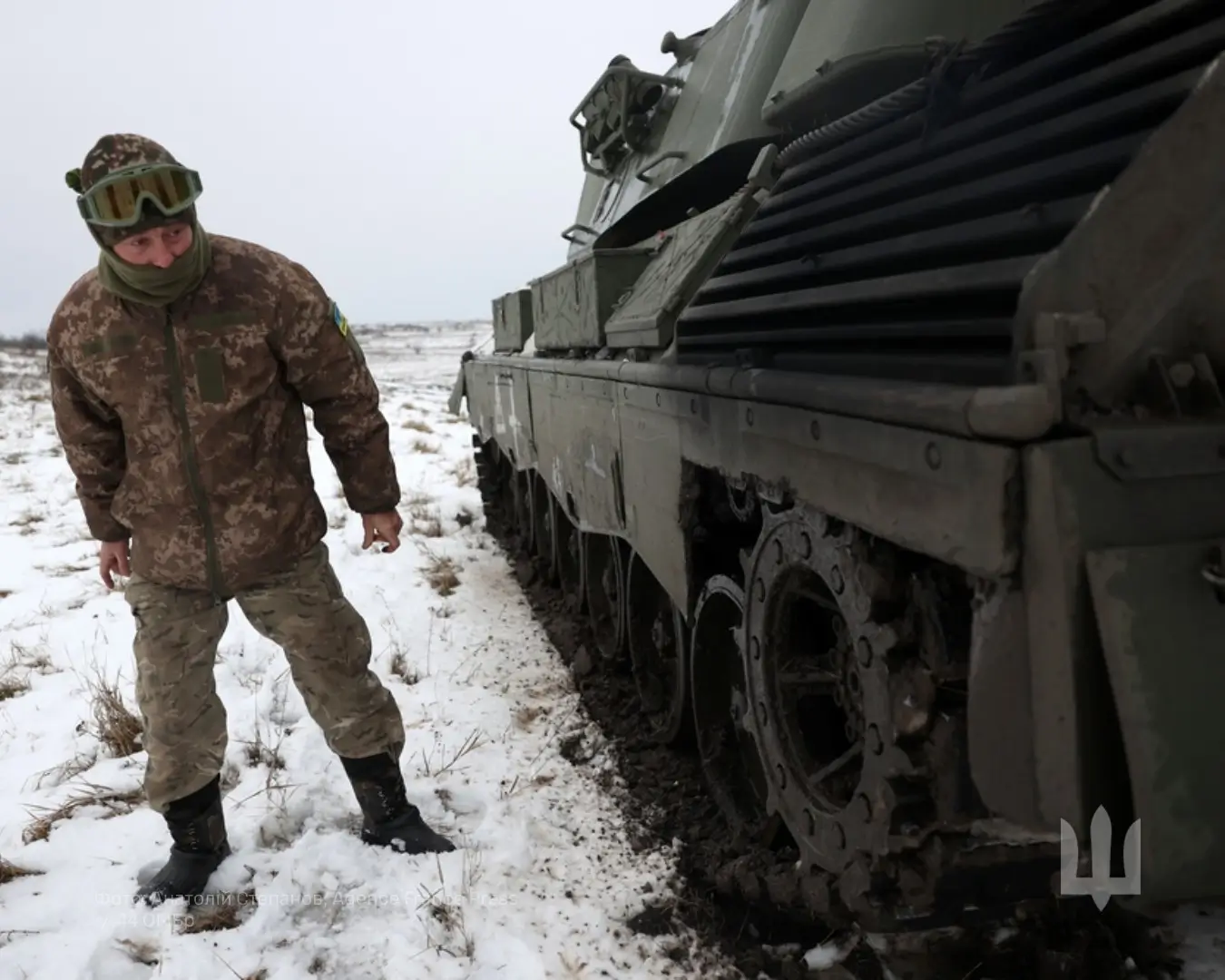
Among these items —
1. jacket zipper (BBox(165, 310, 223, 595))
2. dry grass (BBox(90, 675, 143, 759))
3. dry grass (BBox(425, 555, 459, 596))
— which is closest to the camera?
jacket zipper (BBox(165, 310, 223, 595))

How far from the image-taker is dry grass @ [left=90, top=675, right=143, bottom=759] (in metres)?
3.69

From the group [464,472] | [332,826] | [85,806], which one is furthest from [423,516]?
[332,826]

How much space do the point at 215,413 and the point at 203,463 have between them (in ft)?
0.45

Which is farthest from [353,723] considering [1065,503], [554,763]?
[1065,503]

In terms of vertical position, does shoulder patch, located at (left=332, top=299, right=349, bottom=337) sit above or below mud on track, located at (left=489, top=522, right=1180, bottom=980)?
above

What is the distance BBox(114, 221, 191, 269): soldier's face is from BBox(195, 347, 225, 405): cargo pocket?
243 mm

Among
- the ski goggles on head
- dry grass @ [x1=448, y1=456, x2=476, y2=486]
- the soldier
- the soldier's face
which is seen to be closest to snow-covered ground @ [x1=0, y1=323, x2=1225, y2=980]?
the soldier

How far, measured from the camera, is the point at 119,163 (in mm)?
2244

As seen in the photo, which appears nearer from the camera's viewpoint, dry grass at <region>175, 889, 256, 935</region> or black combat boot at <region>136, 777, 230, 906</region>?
dry grass at <region>175, 889, 256, 935</region>

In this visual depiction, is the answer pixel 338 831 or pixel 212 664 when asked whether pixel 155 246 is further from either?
pixel 338 831

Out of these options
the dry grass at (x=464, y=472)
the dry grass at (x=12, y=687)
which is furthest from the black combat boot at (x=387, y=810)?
the dry grass at (x=464, y=472)

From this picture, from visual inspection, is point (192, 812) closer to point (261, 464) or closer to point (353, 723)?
point (353, 723)

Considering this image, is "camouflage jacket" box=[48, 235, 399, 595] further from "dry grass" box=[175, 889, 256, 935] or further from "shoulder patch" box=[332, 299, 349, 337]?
"dry grass" box=[175, 889, 256, 935]

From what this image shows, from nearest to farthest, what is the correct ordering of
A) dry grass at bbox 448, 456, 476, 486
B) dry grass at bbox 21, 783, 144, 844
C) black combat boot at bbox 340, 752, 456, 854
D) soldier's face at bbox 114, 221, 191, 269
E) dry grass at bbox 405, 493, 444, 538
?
soldier's face at bbox 114, 221, 191, 269 → black combat boot at bbox 340, 752, 456, 854 → dry grass at bbox 21, 783, 144, 844 → dry grass at bbox 405, 493, 444, 538 → dry grass at bbox 448, 456, 476, 486
